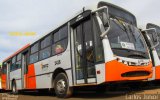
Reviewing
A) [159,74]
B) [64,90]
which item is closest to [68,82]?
[64,90]

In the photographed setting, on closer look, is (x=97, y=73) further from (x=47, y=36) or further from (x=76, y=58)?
(x=47, y=36)

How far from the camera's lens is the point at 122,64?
21.6 feet

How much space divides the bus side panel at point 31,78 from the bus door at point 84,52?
394cm

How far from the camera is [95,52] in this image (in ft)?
22.7

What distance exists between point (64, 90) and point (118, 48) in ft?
8.56

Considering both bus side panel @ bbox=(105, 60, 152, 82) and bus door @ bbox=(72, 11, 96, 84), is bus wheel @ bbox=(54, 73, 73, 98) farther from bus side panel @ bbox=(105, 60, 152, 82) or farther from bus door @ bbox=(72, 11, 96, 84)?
bus side panel @ bbox=(105, 60, 152, 82)

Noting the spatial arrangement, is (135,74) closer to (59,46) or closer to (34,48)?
(59,46)

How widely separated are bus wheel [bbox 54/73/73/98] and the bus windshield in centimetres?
227

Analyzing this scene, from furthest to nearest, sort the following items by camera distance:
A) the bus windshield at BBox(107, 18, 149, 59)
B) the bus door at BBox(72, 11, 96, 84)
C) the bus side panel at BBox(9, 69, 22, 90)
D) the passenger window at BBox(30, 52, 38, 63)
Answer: the bus side panel at BBox(9, 69, 22, 90) < the passenger window at BBox(30, 52, 38, 63) < the bus door at BBox(72, 11, 96, 84) < the bus windshield at BBox(107, 18, 149, 59)

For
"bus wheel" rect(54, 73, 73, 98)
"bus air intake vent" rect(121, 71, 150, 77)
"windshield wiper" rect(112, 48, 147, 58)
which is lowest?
"bus wheel" rect(54, 73, 73, 98)

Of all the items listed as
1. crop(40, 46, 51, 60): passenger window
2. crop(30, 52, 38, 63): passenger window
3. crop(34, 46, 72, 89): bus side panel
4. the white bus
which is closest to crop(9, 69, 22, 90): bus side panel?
crop(30, 52, 38, 63): passenger window

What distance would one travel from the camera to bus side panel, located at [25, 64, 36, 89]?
1123 cm

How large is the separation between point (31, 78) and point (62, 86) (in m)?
3.48

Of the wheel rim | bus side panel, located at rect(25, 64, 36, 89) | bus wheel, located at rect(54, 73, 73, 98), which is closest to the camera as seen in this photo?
bus wheel, located at rect(54, 73, 73, 98)
